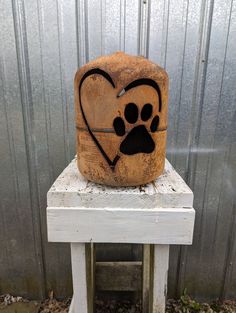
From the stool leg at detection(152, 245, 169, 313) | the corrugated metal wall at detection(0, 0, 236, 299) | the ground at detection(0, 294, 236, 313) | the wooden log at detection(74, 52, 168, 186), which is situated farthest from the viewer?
the ground at detection(0, 294, 236, 313)

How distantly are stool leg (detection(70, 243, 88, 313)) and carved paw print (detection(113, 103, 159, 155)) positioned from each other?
0.35m

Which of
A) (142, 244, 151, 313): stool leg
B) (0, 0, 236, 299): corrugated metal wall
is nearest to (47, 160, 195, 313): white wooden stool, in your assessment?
(142, 244, 151, 313): stool leg

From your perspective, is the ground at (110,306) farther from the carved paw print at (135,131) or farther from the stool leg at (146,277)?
the carved paw print at (135,131)

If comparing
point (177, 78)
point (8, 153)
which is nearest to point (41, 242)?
point (8, 153)

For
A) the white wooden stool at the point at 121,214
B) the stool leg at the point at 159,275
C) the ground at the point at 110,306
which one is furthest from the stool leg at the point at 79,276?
the ground at the point at 110,306

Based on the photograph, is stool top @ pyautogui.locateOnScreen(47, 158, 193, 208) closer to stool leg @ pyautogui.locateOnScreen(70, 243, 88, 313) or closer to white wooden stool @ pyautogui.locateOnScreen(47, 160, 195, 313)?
white wooden stool @ pyautogui.locateOnScreen(47, 160, 195, 313)

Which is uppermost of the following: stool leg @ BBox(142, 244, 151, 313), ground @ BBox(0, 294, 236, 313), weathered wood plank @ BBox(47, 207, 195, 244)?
weathered wood plank @ BBox(47, 207, 195, 244)

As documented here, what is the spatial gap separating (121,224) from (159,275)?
0.24m

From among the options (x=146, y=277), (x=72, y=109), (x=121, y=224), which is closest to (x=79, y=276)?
(x=121, y=224)

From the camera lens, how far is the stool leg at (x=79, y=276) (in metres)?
0.73

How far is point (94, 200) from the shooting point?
0.67 meters

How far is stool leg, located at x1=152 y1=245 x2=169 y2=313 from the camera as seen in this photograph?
2.38 ft

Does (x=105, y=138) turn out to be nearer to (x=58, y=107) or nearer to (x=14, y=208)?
(x=58, y=107)

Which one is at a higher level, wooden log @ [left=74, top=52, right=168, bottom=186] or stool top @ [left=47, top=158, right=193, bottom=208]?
wooden log @ [left=74, top=52, right=168, bottom=186]
